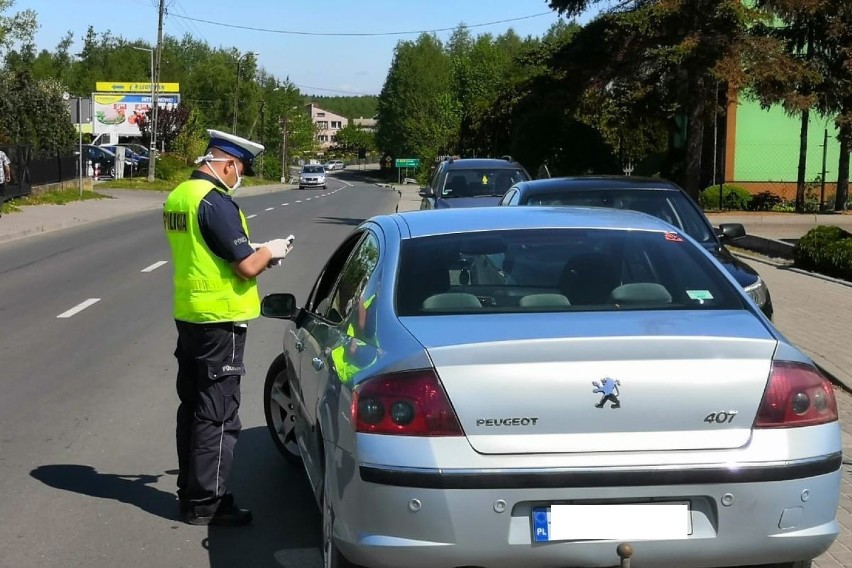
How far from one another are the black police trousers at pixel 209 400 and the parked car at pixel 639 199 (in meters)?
4.94

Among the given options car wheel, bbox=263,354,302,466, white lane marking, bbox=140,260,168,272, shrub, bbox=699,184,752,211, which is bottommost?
white lane marking, bbox=140,260,168,272

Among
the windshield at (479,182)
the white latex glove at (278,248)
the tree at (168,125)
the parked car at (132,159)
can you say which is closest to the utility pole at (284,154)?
the tree at (168,125)

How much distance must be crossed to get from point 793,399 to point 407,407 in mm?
1266

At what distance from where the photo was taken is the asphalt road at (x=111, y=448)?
4.98 metres

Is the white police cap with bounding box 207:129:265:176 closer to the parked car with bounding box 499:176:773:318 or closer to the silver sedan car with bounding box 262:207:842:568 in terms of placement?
the silver sedan car with bounding box 262:207:842:568

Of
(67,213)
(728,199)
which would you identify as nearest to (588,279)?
(67,213)

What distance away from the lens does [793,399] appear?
143 inches

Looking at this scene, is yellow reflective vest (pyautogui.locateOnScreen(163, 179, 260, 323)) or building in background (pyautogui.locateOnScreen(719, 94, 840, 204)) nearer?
yellow reflective vest (pyautogui.locateOnScreen(163, 179, 260, 323))

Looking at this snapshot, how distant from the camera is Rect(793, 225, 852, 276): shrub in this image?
589 inches

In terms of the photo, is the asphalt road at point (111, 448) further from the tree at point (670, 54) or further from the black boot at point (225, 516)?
the tree at point (670, 54)

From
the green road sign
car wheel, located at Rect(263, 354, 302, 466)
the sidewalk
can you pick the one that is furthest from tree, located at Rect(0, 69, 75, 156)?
the green road sign

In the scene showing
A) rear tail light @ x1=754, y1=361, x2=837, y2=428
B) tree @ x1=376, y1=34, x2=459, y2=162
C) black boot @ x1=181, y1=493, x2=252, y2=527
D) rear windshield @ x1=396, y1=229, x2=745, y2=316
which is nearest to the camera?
rear tail light @ x1=754, y1=361, x2=837, y2=428

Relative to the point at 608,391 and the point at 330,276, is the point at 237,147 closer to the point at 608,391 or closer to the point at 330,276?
the point at 330,276

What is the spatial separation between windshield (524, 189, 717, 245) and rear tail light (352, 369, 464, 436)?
618 centimetres
